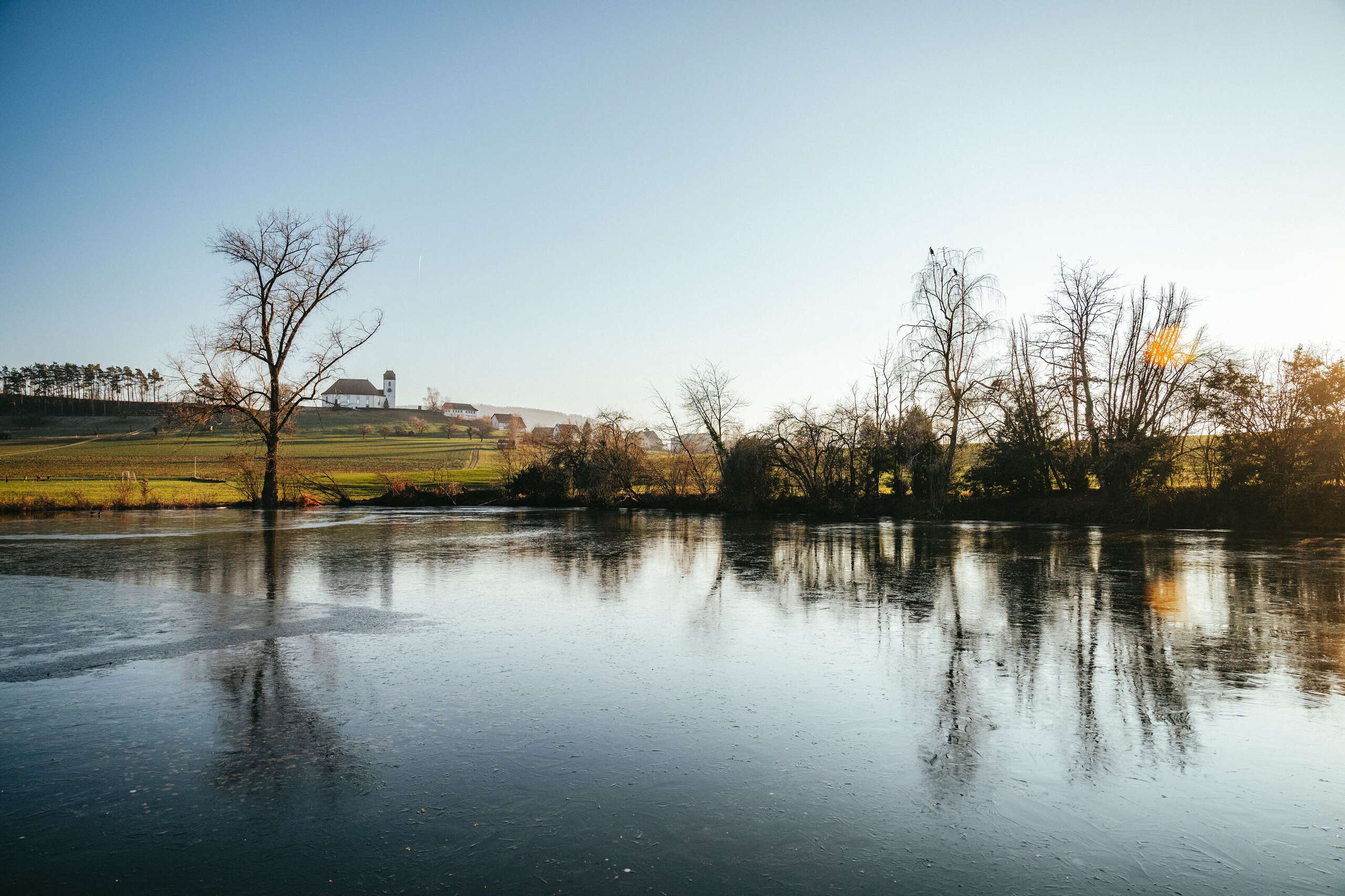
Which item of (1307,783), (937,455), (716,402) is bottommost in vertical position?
(1307,783)

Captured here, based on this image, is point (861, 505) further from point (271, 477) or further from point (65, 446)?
point (65, 446)

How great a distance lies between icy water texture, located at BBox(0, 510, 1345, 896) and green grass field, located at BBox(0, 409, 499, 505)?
2226 cm

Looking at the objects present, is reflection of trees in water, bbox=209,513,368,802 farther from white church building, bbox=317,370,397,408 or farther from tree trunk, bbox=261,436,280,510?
white church building, bbox=317,370,397,408

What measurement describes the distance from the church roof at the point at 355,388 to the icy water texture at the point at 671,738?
155 metres

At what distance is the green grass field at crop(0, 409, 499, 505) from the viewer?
30547mm

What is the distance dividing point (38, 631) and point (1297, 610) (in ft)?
47.7

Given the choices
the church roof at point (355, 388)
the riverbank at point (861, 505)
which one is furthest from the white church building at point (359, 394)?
the riverbank at point (861, 505)

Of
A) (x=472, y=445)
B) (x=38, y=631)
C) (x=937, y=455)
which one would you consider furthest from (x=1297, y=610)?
(x=472, y=445)

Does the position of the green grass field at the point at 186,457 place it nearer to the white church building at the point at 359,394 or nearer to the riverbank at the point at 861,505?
the riverbank at the point at 861,505

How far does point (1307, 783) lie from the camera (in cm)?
430

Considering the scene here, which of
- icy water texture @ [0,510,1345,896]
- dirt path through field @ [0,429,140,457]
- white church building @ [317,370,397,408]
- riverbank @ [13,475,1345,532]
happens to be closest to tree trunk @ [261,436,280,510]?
riverbank @ [13,475,1345,532]

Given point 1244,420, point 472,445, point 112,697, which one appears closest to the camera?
point 112,697

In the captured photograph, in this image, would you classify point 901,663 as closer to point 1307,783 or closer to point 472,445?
point 1307,783

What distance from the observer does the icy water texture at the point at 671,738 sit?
3.40 metres
